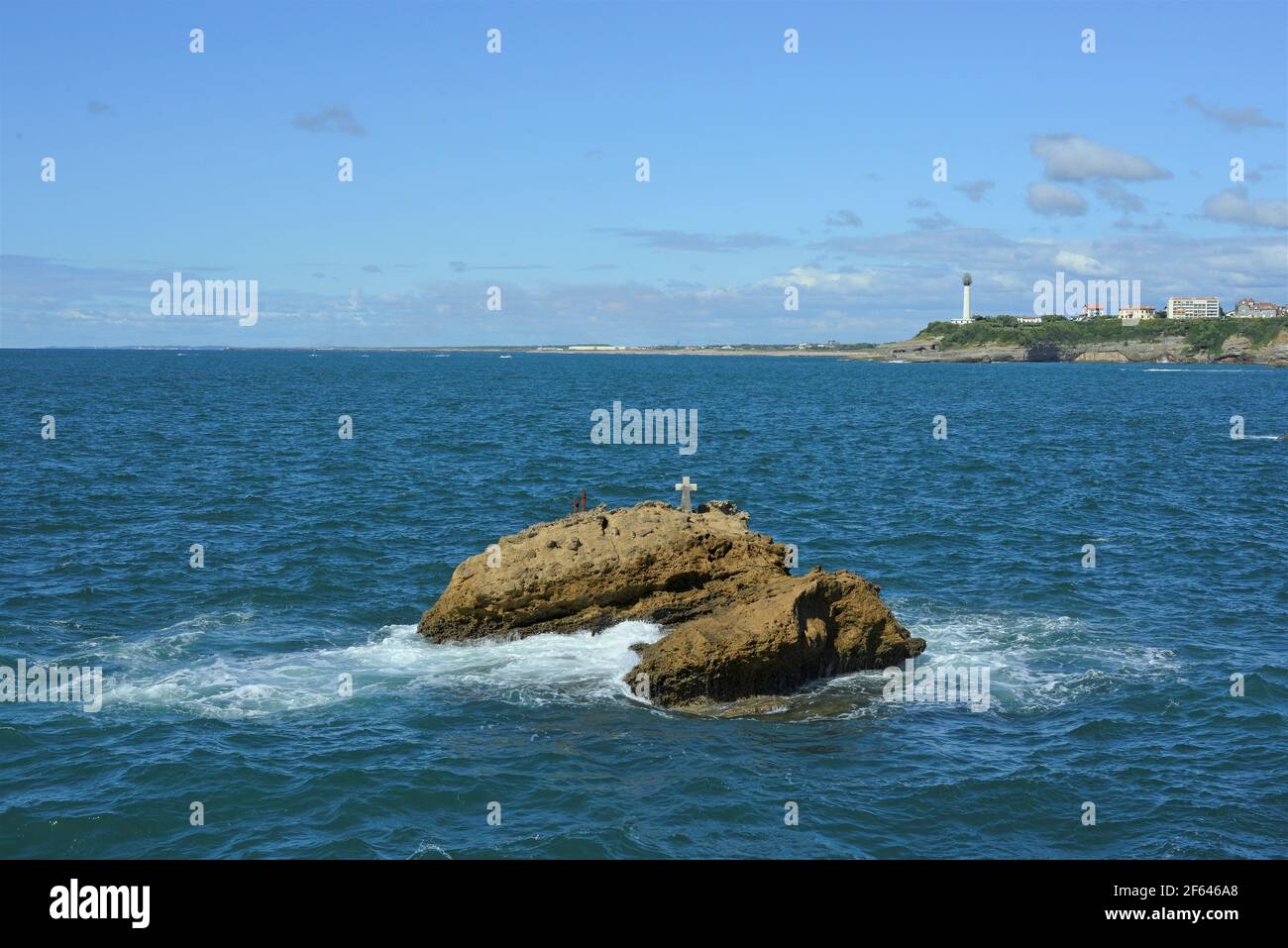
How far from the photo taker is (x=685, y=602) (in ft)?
82.0

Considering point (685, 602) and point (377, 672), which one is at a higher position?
point (685, 602)

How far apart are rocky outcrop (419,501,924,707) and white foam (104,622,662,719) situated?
0.61 metres
